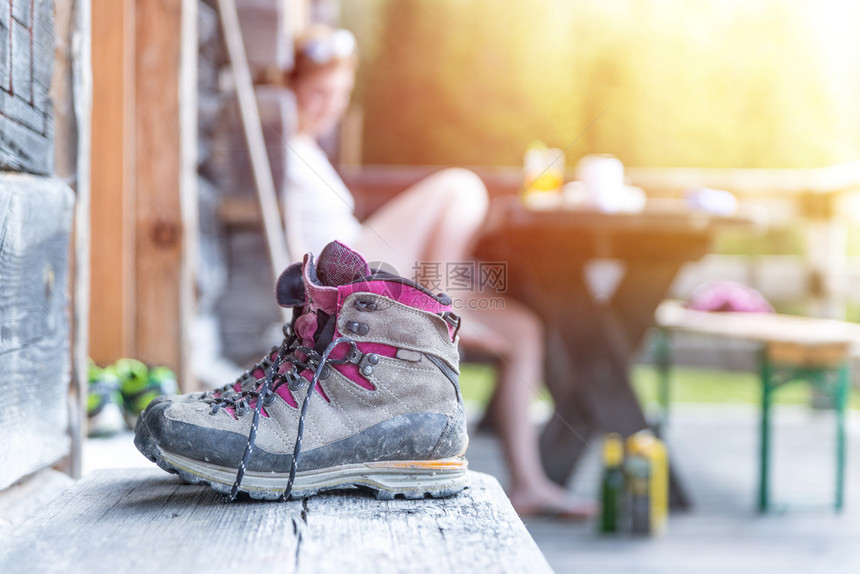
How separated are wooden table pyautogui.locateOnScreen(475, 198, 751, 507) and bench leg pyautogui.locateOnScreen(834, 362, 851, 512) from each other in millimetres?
437

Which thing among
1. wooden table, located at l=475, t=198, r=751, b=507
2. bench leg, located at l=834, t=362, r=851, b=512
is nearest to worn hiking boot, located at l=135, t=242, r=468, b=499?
wooden table, located at l=475, t=198, r=751, b=507

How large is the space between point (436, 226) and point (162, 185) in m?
0.59

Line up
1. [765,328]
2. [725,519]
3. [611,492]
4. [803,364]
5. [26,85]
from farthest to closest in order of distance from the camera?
[765,328] < [803,364] < [725,519] < [611,492] < [26,85]

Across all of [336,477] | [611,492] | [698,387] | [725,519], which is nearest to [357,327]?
[336,477]

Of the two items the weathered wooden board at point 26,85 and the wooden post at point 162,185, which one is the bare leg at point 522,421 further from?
the weathered wooden board at point 26,85

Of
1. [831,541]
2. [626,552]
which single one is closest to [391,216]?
[626,552]

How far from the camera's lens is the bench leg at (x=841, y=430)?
2.17 meters

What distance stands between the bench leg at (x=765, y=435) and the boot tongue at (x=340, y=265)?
6.01ft

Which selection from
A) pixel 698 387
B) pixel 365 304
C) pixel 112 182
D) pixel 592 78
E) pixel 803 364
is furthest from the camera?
pixel 592 78

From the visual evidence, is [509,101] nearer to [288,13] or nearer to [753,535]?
[288,13]

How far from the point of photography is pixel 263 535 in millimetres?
558

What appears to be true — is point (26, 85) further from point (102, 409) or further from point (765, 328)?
point (765, 328)

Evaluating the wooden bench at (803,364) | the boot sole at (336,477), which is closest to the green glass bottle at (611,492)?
the wooden bench at (803,364)

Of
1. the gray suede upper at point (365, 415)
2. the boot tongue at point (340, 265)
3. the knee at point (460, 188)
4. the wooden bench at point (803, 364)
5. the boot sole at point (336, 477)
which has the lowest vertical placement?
the wooden bench at point (803, 364)
